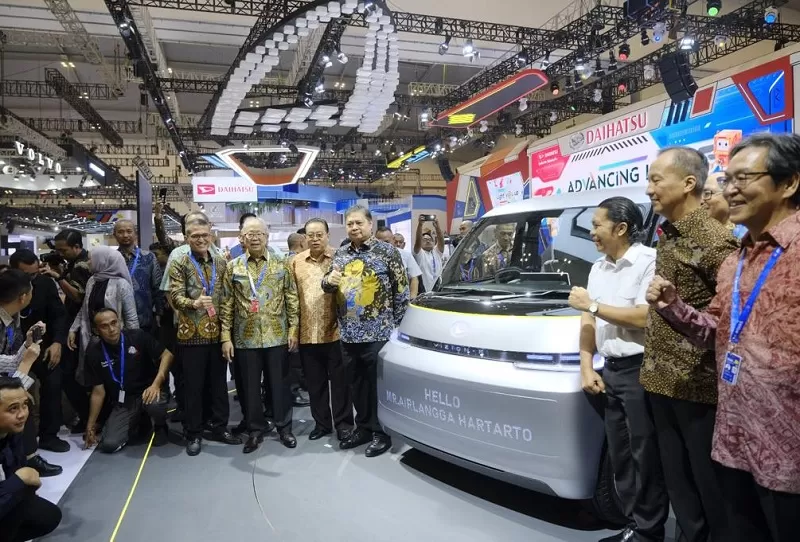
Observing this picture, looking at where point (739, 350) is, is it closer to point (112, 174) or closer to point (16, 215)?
point (112, 174)

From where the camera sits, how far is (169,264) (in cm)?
410

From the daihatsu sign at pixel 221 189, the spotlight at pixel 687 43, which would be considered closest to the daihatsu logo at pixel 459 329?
the spotlight at pixel 687 43

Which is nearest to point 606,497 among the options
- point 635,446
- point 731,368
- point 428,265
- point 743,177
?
point 635,446

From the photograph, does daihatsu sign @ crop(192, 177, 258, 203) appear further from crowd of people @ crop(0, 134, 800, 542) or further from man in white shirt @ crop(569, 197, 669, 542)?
man in white shirt @ crop(569, 197, 669, 542)

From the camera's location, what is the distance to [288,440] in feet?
13.5

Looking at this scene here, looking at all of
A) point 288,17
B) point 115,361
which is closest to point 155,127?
point 288,17

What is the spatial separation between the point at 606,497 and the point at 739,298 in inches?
56.1

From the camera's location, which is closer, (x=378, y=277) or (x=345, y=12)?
(x=378, y=277)

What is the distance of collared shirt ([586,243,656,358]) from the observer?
90.4 inches

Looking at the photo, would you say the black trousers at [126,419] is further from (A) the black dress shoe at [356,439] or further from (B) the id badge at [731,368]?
(B) the id badge at [731,368]

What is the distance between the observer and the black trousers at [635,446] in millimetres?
2236

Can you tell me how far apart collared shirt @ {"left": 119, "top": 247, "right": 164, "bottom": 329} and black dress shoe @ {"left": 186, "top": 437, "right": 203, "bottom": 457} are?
132 centimetres

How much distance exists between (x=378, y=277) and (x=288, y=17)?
6.10 m

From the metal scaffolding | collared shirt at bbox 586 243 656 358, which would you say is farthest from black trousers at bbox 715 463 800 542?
the metal scaffolding
